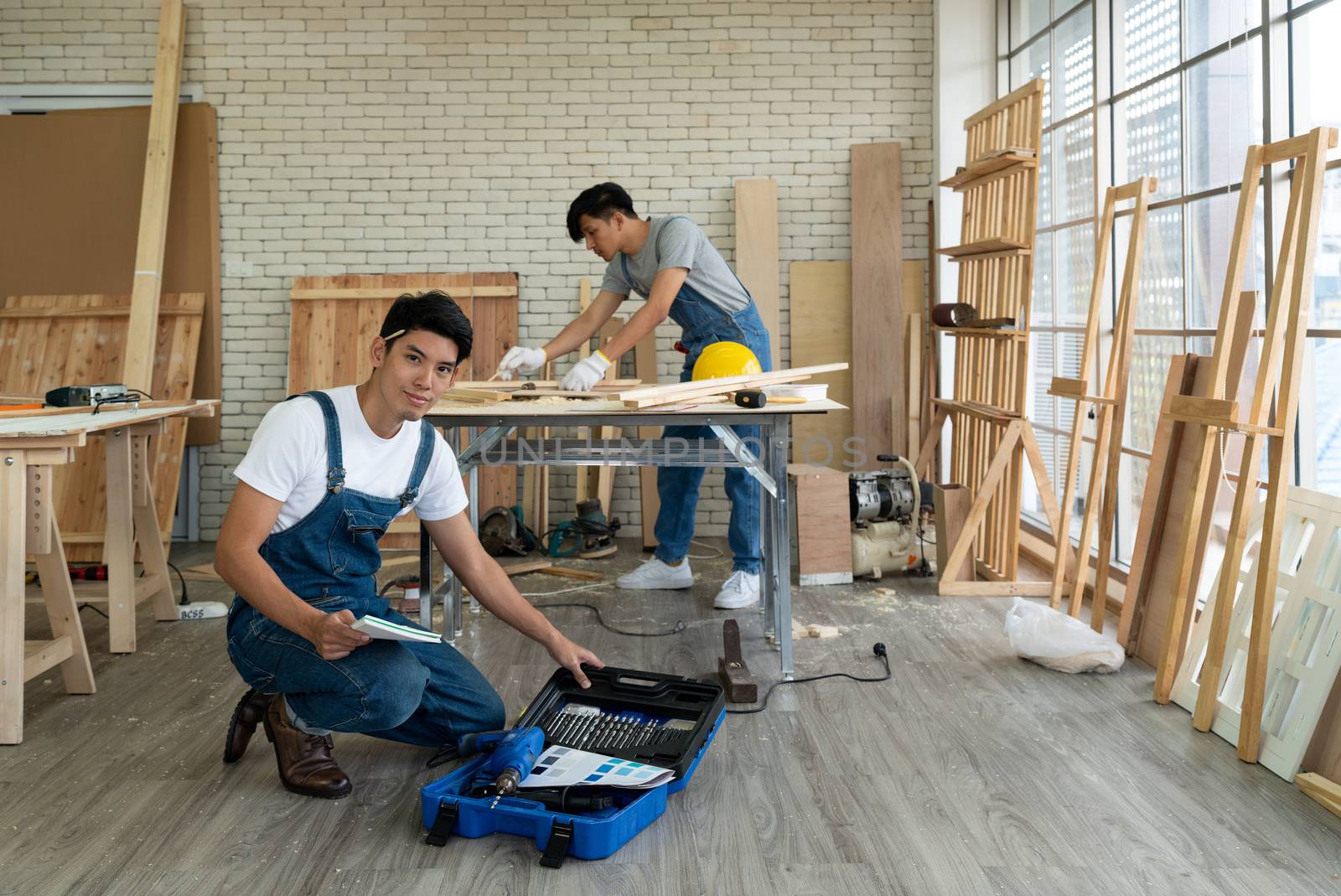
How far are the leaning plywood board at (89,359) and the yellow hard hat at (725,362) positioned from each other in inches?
130

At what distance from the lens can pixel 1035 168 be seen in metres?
4.57

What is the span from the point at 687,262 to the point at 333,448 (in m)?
2.02

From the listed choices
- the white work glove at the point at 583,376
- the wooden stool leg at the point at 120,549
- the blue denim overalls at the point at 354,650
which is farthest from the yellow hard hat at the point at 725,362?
the wooden stool leg at the point at 120,549

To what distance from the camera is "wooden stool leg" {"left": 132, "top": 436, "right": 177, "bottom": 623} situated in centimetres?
423

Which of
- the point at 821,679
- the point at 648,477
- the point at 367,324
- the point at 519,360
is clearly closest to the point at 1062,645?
the point at 821,679

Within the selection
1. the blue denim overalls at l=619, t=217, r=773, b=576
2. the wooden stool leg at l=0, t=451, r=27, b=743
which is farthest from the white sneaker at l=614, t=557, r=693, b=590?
the wooden stool leg at l=0, t=451, r=27, b=743

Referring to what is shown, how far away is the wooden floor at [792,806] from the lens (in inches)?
89.7

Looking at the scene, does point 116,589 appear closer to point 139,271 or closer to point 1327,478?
point 139,271

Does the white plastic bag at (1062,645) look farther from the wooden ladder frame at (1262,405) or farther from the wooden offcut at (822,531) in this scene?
the wooden offcut at (822,531)

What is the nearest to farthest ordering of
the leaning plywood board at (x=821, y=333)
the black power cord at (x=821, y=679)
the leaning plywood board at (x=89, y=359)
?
the black power cord at (x=821, y=679), the leaning plywood board at (x=89, y=359), the leaning plywood board at (x=821, y=333)

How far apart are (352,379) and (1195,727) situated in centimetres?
474

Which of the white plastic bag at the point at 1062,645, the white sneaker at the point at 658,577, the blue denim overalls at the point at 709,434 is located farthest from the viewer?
the white sneaker at the point at 658,577

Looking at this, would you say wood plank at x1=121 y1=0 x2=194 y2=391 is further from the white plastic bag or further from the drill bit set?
the white plastic bag

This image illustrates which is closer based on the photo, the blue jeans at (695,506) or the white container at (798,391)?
the white container at (798,391)
